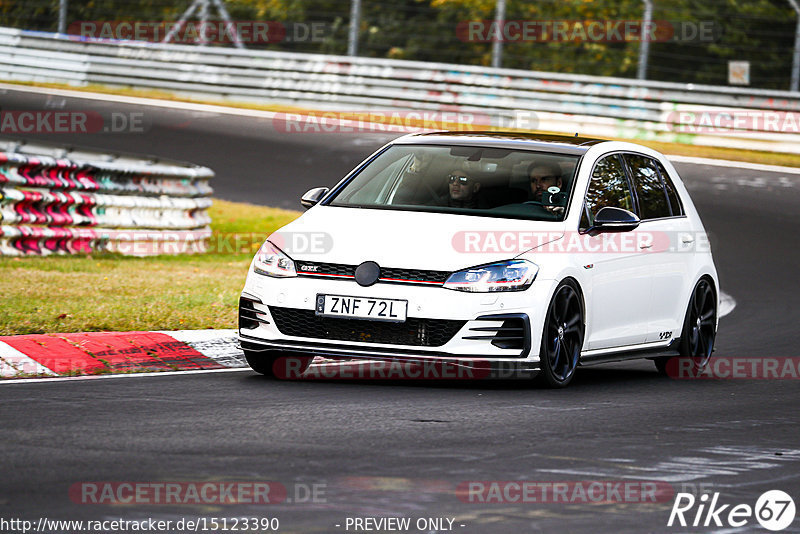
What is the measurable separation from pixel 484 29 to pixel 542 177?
28.8m

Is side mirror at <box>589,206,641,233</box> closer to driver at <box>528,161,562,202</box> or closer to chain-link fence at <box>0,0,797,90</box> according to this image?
driver at <box>528,161,562,202</box>

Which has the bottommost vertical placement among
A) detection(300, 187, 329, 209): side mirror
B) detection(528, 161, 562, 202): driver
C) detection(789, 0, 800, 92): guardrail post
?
detection(300, 187, 329, 209): side mirror

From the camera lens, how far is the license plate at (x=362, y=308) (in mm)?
8828

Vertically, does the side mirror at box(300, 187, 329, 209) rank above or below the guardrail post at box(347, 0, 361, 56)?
below

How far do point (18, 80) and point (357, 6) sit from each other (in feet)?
29.9

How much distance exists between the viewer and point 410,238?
357 inches

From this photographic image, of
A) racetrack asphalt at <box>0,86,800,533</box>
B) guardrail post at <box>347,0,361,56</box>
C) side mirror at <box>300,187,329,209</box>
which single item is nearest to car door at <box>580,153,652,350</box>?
racetrack asphalt at <box>0,86,800,533</box>

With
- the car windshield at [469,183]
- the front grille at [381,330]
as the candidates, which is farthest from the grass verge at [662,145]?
the front grille at [381,330]

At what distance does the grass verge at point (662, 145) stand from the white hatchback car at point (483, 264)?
1580cm

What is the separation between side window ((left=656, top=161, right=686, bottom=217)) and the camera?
1141 cm

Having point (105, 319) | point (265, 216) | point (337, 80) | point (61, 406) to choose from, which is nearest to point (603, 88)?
point (337, 80)

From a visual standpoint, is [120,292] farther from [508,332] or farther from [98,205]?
[508,332]

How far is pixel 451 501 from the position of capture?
5934 millimetres

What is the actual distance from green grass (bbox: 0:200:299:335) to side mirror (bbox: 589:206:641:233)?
301 centimetres
